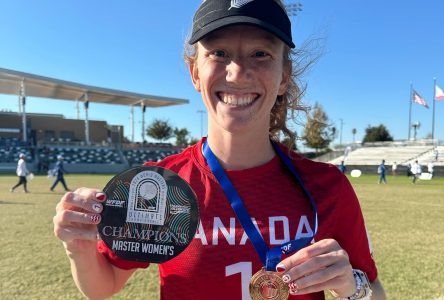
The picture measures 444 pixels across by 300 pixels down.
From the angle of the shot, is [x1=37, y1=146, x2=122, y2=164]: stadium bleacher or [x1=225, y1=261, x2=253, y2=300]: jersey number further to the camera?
[x1=37, y1=146, x2=122, y2=164]: stadium bleacher

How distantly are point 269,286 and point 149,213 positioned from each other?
0.55m

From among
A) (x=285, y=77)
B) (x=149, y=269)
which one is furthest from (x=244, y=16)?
(x=149, y=269)

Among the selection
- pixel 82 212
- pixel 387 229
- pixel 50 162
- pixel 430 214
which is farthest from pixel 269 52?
pixel 50 162

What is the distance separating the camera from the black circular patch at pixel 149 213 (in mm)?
1528

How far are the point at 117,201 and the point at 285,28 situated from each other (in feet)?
3.16

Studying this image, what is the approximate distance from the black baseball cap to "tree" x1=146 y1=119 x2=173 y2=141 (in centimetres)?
7153

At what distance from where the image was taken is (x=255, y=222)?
1.59 meters

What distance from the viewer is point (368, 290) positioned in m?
1.45

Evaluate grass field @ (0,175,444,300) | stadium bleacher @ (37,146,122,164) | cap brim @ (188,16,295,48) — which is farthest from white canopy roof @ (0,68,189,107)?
cap brim @ (188,16,295,48)

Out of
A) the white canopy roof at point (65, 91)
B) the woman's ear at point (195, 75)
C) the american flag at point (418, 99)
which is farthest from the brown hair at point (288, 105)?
the american flag at point (418, 99)

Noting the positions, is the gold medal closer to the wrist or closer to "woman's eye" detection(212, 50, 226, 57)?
the wrist

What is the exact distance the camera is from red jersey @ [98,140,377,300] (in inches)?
60.1

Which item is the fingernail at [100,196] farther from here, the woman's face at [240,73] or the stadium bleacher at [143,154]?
the stadium bleacher at [143,154]

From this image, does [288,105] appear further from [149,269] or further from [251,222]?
[149,269]
